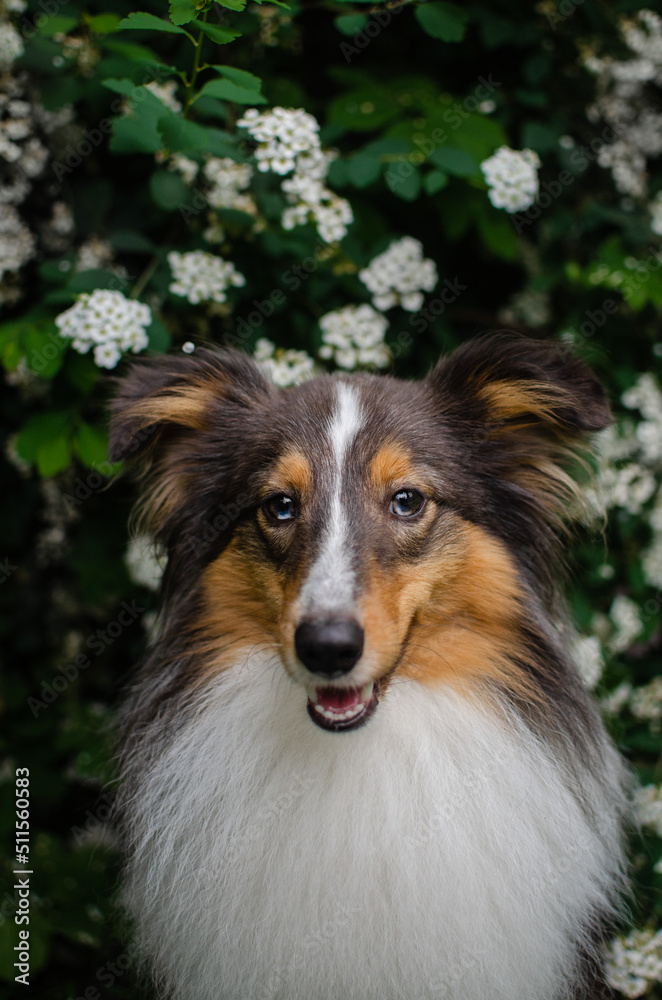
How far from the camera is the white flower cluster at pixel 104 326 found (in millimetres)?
2863

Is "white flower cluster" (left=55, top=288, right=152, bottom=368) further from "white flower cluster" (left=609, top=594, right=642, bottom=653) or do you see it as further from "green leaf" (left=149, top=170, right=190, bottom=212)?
"white flower cluster" (left=609, top=594, right=642, bottom=653)

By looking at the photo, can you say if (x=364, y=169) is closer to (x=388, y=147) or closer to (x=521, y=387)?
(x=388, y=147)

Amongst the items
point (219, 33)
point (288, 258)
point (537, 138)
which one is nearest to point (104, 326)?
point (288, 258)

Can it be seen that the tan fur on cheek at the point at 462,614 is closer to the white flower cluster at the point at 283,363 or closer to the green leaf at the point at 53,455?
the white flower cluster at the point at 283,363

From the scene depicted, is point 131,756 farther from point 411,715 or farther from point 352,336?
point 352,336

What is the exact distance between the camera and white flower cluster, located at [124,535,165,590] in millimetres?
3179

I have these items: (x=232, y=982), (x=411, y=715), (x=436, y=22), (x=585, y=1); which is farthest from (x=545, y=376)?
(x=585, y=1)

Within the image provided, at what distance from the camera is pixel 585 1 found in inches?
143

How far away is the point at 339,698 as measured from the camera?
7.14ft

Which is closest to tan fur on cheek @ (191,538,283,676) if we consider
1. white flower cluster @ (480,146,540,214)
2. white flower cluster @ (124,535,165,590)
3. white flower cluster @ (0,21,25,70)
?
white flower cluster @ (124,535,165,590)

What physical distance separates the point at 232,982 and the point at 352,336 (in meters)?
2.39

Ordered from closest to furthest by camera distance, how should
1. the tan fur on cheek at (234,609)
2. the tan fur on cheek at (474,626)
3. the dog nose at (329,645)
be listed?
the dog nose at (329,645) < the tan fur on cheek at (474,626) < the tan fur on cheek at (234,609)

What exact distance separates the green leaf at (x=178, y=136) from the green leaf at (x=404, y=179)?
835mm

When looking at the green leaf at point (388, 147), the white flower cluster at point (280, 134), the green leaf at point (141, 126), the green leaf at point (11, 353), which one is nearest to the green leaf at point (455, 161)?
the green leaf at point (388, 147)
